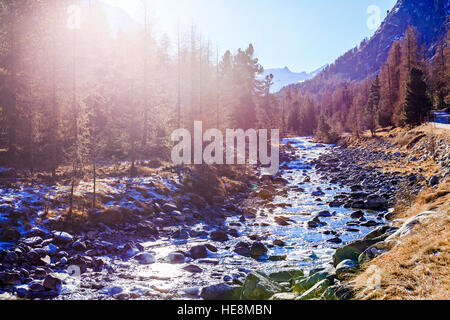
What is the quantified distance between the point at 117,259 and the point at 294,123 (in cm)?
8249

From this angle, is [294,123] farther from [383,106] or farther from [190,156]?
[190,156]

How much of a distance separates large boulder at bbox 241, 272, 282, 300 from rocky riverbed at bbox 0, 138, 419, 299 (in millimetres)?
26

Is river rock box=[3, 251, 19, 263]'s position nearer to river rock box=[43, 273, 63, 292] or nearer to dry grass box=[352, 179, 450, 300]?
river rock box=[43, 273, 63, 292]

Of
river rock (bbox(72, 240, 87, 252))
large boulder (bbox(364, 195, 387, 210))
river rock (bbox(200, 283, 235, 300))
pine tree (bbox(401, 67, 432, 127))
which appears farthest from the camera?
pine tree (bbox(401, 67, 432, 127))

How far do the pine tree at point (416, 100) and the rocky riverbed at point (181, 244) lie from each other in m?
19.8

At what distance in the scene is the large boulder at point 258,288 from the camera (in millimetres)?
6176

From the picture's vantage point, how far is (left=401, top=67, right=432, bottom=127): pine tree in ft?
113

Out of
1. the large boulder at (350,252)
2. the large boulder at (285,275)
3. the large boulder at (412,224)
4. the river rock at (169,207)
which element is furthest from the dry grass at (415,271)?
the river rock at (169,207)

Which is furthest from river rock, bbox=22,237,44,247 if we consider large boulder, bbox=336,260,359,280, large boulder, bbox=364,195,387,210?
large boulder, bbox=364,195,387,210

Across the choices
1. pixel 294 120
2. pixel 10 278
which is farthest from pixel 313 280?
pixel 294 120

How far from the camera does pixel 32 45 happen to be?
674 inches

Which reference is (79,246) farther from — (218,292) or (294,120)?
(294,120)

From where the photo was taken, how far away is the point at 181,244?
1098cm

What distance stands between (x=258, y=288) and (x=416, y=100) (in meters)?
37.5
